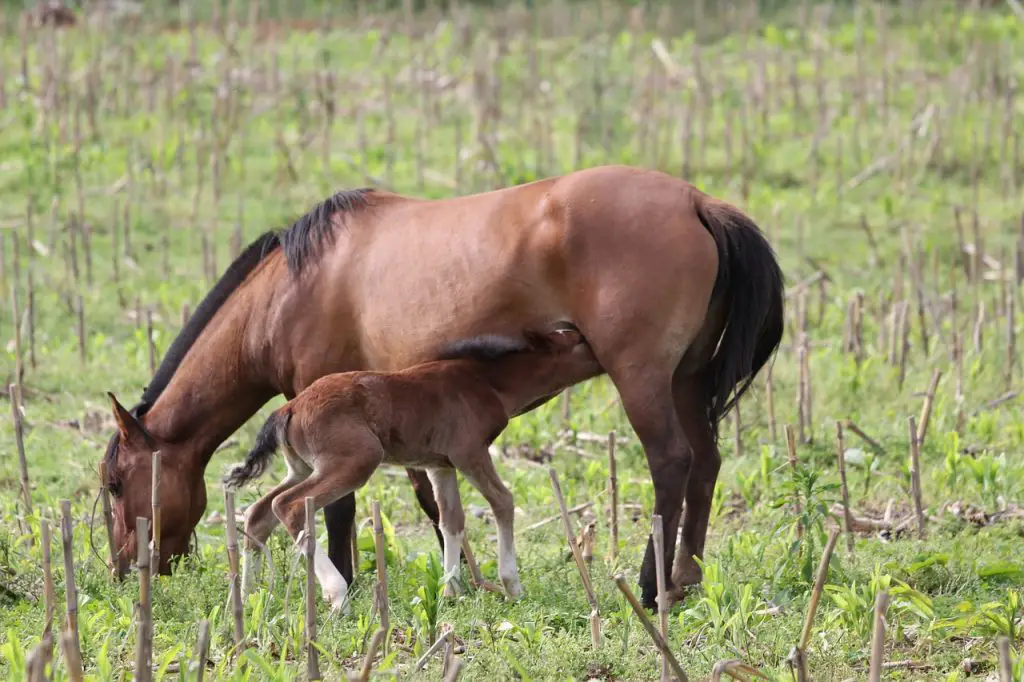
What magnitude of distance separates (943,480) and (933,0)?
1091 cm

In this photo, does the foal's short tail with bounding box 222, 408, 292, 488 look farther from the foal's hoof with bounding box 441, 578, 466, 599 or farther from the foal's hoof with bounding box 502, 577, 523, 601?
the foal's hoof with bounding box 502, 577, 523, 601

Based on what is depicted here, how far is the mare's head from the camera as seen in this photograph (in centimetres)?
679

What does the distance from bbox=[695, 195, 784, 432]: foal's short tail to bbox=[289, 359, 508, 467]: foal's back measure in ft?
3.34

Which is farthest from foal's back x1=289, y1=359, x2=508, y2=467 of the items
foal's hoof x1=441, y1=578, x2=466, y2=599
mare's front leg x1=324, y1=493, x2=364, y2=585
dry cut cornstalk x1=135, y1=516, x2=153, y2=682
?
dry cut cornstalk x1=135, y1=516, x2=153, y2=682

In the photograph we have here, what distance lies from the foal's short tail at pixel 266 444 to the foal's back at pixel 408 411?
5cm

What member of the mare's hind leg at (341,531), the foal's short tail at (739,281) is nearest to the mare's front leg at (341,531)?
the mare's hind leg at (341,531)

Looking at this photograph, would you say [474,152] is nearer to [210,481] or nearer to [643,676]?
[210,481]

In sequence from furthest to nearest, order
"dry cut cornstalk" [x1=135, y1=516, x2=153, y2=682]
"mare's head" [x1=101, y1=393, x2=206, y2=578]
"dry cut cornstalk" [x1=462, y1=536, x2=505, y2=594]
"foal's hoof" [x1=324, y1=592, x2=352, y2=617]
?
1. "mare's head" [x1=101, y1=393, x2=206, y2=578]
2. "dry cut cornstalk" [x1=462, y1=536, x2=505, y2=594]
3. "foal's hoof" [x1=324, y1=592, x2=352, y2=617]
4. "dry cut cornstalk" [x1=135, y1=516, x2=153, y2=682]

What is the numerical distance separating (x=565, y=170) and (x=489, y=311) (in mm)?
7067

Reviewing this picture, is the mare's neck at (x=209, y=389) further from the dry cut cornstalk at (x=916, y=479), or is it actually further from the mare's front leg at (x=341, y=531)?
the dry cut cornstalk at (x=916, y=479)

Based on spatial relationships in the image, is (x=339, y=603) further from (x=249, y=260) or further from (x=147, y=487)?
(x=249, y=260)

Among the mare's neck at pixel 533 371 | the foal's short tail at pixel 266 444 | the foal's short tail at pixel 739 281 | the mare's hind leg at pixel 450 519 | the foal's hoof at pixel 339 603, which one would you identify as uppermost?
the foal's short tail at pixel 739 281

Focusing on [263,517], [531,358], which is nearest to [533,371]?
[531,358]

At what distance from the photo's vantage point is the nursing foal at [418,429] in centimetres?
615
